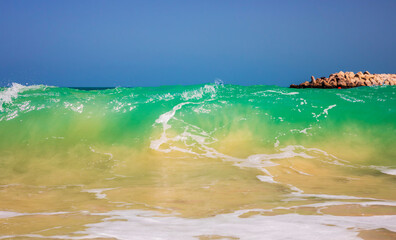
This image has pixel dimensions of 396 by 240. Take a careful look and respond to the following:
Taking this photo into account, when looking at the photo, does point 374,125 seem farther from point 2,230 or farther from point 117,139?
point 2,230

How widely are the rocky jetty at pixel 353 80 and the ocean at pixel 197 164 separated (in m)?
7.44

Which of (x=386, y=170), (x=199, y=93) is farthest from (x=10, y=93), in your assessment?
(x=386, y=170)

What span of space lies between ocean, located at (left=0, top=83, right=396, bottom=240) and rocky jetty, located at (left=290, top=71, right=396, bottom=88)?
744cm

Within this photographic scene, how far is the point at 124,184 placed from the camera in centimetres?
616

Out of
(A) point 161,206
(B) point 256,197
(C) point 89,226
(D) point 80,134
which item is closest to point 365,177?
(B) point 256,197

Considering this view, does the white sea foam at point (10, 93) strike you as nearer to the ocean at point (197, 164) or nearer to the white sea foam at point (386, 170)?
the ocean at point (197, 164)

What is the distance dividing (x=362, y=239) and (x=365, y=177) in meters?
3.68

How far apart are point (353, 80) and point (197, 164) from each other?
685 inches

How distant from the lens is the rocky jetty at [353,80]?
71.6 ft

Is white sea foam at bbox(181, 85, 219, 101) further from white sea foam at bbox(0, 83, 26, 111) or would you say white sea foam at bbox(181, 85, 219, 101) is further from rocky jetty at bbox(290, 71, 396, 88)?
rocky jetty at bbox(290, 71, 396, 88)

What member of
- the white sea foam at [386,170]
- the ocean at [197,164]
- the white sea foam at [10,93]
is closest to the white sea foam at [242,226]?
the ocean at [197,164]

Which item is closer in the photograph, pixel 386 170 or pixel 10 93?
pixel 386 170

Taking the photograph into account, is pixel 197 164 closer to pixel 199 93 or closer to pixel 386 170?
pixel 386 170

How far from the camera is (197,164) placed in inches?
303
